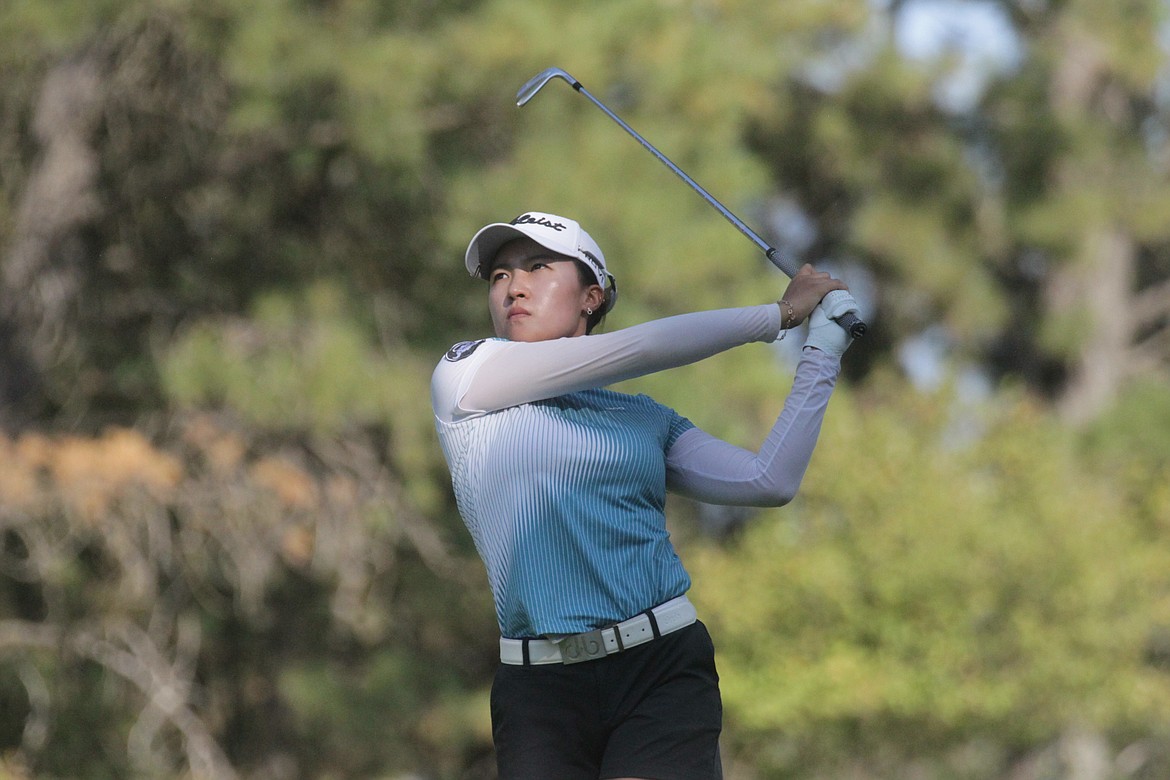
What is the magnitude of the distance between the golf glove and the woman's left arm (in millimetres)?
16

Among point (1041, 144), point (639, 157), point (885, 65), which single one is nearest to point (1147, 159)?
point (1041, 144)

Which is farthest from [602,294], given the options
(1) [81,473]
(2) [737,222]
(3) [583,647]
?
(1) [81,473]

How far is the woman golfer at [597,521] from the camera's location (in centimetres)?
292

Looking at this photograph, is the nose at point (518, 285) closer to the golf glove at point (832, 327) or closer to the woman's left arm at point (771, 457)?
the woman's left arm at point (771, 457)

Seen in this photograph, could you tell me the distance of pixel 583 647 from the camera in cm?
292

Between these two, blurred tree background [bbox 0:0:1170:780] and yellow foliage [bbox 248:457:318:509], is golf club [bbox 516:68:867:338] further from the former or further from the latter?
yellow foliage [bbox 248:457:318:509]

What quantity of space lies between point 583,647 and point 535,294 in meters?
0.70

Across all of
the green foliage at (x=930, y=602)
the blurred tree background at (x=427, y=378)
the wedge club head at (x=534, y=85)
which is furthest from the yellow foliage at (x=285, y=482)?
the wedge club head at (x=534, y=85)

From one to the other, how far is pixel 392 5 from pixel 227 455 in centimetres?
325

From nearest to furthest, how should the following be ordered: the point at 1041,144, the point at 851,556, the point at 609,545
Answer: the point at 609,545
the point at 851,556
the point at 1041,144

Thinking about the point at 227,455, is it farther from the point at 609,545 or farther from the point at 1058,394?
the point at 1058,394

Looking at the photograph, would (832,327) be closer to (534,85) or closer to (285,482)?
(534,85)

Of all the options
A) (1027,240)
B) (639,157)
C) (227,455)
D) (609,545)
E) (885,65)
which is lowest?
(609,545)

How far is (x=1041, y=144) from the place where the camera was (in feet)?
68.2
